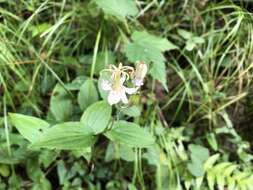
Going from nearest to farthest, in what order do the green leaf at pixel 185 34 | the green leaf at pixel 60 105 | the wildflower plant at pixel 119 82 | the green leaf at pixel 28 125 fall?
1. the wildflower plant at pixel 119 82
2. the green leaf at pixel 28 125
3. the green leaf at pixel 60 105
4. the green leaf at pixel 185 34

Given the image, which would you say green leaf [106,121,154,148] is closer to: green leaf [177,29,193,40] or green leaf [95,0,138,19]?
green leaf [95,0,138,19]

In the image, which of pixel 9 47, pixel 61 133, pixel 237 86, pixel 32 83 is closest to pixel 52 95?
pixel 32 83

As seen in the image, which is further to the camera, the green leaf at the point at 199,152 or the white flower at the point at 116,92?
the green leaf at the point at 199,152

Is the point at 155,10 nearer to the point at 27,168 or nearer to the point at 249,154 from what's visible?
the point at 249,154

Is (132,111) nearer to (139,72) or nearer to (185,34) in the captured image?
(139,72)

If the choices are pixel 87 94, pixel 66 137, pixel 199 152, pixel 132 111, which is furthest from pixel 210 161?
pixel 66 137

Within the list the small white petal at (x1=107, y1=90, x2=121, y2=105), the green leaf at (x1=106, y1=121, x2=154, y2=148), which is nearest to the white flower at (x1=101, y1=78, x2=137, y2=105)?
the small white petal at (x1=107, y1=90, x2=121, y2=105)

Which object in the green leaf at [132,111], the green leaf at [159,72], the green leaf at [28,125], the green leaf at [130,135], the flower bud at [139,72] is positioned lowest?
the green leaf at [130,135]

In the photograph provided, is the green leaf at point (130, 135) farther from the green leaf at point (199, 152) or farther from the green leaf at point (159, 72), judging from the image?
the green leaf at point (199, 152)

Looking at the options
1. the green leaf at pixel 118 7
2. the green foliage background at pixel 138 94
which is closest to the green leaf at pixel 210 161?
the green foliage background at pixel 138 94
